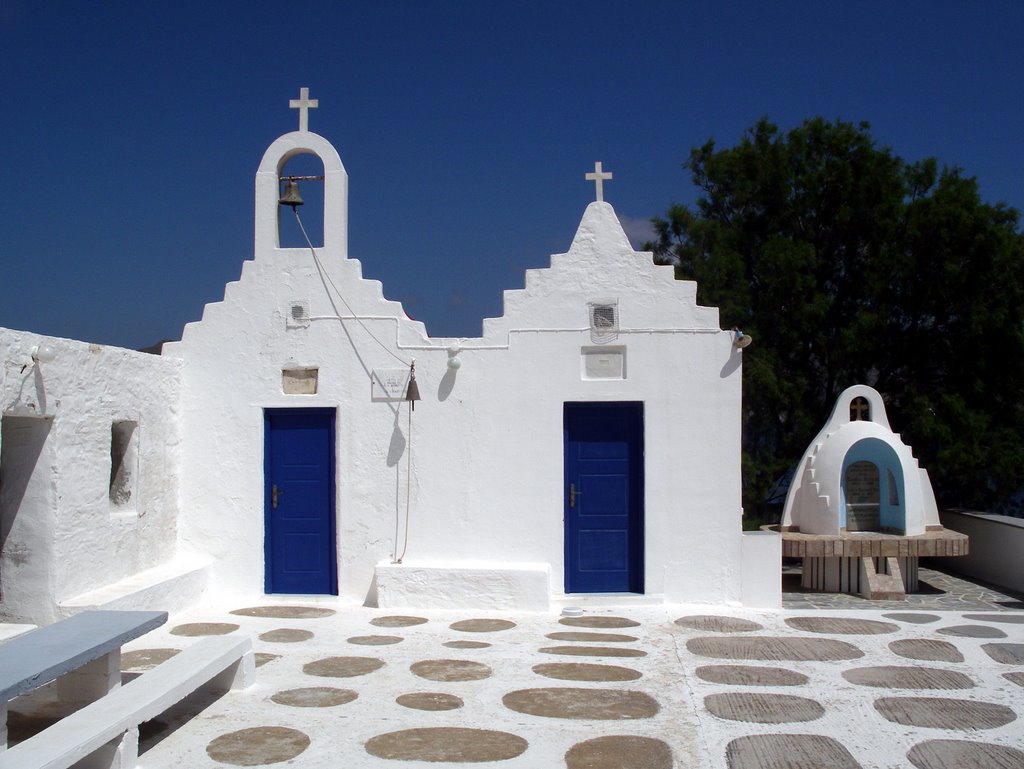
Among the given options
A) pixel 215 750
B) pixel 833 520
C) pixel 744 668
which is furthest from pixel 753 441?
pixel 215 750

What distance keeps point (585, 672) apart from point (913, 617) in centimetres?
401

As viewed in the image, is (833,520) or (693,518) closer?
(693,518)

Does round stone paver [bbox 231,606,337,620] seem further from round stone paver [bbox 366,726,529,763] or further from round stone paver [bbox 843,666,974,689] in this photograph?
round stone paver [bbox 843,666,974,689]

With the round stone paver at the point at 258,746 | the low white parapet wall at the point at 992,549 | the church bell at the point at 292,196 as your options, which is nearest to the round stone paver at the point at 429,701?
the round stone paver at the point at 258,746

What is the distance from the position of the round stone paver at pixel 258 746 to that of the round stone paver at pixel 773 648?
3.52 m

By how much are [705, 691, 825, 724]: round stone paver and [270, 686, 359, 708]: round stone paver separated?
2.44 metres

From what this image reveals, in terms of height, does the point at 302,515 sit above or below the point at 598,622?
above

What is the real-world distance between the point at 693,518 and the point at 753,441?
6793 mm

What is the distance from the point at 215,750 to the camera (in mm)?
5188

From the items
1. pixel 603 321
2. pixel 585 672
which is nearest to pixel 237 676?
pixel 585 672

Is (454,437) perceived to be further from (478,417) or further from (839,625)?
(839,625)

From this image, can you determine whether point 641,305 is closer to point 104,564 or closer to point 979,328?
point 104,564

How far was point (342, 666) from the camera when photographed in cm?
702

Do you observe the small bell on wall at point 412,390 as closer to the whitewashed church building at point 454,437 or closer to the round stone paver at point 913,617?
the whitewashed church building at point 454,437
